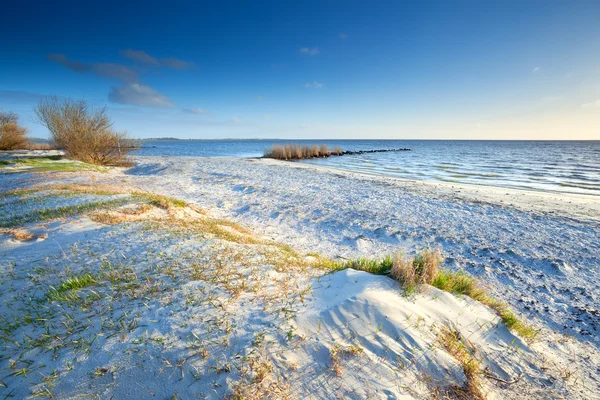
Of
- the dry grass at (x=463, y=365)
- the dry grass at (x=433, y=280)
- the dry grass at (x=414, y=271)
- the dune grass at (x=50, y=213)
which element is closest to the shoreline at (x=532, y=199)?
the dry grass at (x=433, y=280)

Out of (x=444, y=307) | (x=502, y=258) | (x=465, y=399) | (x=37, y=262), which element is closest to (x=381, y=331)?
(x=465, y=399)

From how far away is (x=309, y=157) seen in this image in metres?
46.5

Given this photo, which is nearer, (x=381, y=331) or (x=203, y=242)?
(x=381, y=331)

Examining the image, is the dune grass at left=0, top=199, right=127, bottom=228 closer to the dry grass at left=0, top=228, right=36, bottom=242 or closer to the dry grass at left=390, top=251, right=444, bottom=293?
the dry grass at left=0, top=228, right=36, bottom=242

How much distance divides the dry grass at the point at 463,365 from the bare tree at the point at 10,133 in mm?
53507

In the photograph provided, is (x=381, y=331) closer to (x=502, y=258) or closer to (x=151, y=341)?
(x=151, y=341)

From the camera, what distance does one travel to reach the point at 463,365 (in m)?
2.85

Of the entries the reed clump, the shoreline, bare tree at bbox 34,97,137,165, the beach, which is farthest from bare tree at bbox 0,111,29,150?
the shoreline

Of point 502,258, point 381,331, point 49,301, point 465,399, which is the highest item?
point 49,301

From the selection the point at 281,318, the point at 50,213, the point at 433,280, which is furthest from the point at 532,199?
the point at 50,213

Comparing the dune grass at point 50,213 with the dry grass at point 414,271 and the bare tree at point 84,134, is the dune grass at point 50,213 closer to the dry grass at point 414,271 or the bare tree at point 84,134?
the dry grass at point 414,271

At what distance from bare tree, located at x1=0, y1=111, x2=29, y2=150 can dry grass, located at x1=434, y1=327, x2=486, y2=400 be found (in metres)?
53.5

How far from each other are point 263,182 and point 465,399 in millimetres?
16387

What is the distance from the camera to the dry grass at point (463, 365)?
2.57m
